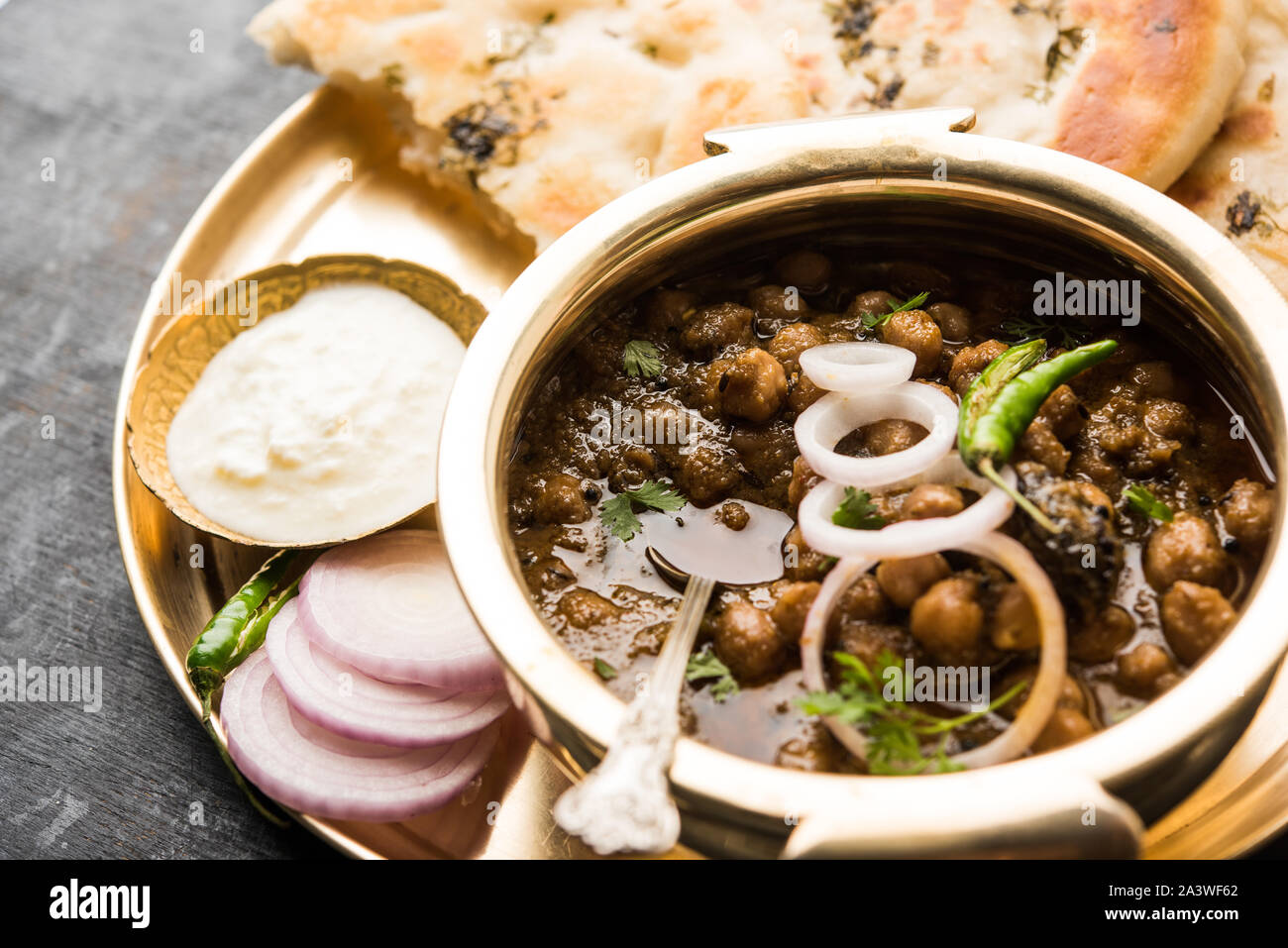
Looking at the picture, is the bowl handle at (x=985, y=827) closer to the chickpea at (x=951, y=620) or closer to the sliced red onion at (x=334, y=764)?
the chickpea at (x=951, y=620)

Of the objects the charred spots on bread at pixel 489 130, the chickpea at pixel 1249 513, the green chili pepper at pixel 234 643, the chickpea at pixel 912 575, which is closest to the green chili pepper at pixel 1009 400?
the chickpea at pixel 912 575

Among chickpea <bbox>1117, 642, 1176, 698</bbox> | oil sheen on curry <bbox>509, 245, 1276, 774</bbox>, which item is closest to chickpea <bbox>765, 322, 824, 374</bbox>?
oil sheen on curry <bbox>509, 245, 1276, 774</bbox>

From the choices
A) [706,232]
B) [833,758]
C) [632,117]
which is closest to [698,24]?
[632,117]

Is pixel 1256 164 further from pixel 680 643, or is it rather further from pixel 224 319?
pixel 224 319

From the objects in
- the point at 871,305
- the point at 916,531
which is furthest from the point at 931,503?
the point at 871,305

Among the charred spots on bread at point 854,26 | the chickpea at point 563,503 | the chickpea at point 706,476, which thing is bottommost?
the chickpea at point 563,503

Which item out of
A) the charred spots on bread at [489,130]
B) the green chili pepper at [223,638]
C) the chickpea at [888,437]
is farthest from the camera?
the charred spots on bread at [489,130]
